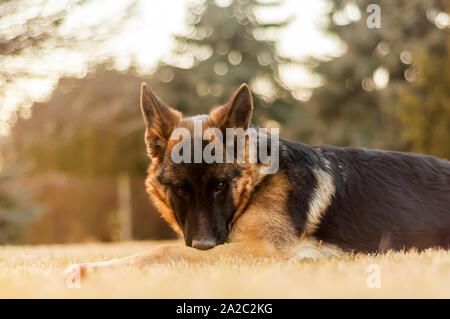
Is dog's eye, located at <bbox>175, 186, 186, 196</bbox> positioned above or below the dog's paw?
above

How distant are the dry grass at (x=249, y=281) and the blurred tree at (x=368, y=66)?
1528 cm

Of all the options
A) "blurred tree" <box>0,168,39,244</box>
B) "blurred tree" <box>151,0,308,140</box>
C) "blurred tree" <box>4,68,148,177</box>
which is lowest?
"blurred tree" <box>0,168,39,244</box>

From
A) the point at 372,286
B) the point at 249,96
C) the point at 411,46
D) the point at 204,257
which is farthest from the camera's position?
the point at 411,46

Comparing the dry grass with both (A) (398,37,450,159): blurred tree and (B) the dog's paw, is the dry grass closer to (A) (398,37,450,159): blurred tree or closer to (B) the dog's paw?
(B) the dog's paw

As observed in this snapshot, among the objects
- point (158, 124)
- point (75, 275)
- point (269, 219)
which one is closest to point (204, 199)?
point (269, 219)

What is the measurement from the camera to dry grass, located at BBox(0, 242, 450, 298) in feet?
7.27

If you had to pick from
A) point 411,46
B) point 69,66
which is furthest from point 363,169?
point 411,46

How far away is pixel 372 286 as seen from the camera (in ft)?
7.62

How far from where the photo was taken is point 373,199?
13.5ft

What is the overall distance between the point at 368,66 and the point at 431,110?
897cm

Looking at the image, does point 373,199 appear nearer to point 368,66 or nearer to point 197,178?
point 197,178

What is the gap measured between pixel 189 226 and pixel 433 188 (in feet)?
7.56

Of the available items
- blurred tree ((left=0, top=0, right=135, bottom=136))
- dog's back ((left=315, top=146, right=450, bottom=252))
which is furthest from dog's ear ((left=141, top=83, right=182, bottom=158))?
blurred tree ((left=0, top=0, right=135, bottom=136))
